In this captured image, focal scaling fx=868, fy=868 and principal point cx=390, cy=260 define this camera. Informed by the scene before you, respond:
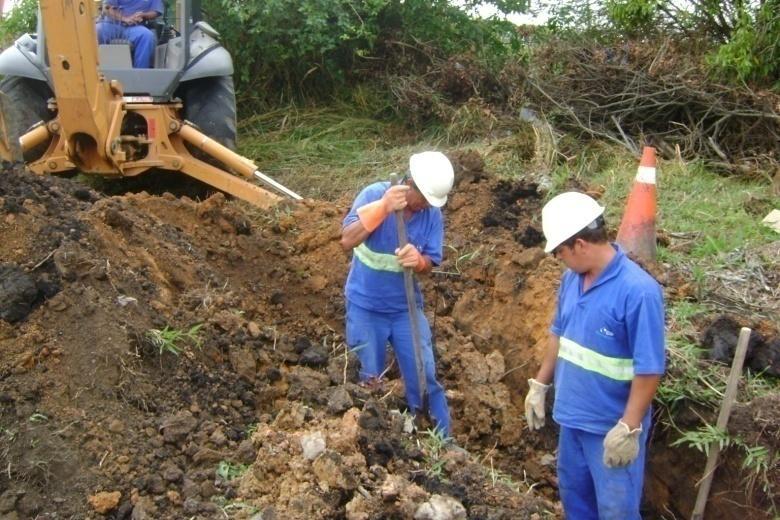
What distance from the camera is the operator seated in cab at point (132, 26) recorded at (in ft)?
25.3

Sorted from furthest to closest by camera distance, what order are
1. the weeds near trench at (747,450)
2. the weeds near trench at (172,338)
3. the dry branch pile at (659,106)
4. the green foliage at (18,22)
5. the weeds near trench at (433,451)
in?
the green foliage at (18,22), the dry branch pile at (659,106), the weeds near trench at (172,338), the weeds near trench at (747,450), the weeds near trench at (433,451)

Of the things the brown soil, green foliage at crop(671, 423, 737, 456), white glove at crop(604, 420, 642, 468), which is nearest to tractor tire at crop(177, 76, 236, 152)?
the brown soil

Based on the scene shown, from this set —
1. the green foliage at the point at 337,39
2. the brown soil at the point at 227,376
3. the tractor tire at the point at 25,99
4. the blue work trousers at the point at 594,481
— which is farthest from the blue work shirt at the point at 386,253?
the green foliage at the point at 337,39

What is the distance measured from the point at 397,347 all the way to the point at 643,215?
1.93 meters

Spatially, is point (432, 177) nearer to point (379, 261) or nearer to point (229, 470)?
point (379, 261)

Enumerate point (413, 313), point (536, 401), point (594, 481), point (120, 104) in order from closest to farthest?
point (594, 481), point (536, 401), point (413, 313), point (120, 104)

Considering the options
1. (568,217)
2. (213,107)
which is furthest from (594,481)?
(213,107)

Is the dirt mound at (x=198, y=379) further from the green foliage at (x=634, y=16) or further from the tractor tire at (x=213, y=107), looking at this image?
the green foliage at (x=634, y=16)

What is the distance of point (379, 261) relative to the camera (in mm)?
4734

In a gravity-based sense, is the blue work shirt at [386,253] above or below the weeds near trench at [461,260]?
above

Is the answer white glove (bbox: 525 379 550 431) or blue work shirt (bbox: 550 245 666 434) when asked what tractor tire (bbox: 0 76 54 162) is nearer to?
white glove (bbox: 525 379 550 431)

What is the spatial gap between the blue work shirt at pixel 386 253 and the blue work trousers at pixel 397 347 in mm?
85

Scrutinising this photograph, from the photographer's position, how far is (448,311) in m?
6.24

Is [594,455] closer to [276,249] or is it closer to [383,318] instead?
[383,318]
